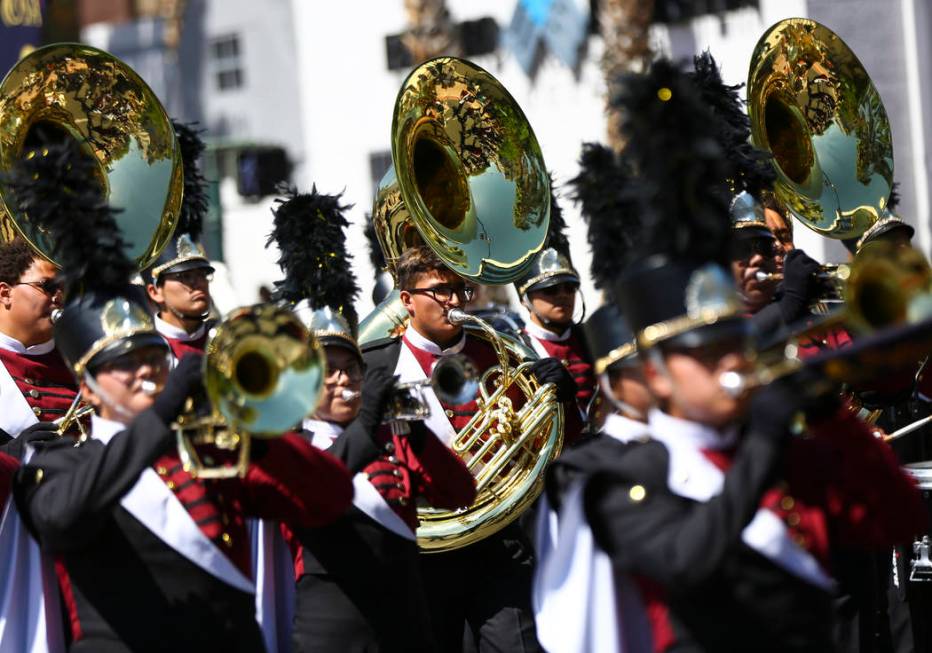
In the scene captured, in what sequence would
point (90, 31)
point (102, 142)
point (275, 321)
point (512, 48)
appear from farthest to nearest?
1. point (90, 31)
2. point (512, 48)
3. point (102, 142)
4. point (275, 321)

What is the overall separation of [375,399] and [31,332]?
2.00m

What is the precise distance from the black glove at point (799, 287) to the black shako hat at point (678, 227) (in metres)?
2.04

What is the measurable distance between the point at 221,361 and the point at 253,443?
0.36 metres

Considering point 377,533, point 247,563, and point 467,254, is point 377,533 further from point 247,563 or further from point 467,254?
point 467,254

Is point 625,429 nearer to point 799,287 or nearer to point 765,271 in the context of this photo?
point 799,287

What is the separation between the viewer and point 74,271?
4.31 m

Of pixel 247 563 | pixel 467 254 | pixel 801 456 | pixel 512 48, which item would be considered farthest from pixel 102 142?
pixel 512 48

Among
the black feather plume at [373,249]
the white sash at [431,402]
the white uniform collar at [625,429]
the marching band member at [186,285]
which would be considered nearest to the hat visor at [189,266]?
the marching band member at [186,285]

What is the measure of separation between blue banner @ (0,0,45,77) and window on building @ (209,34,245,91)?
1359cm

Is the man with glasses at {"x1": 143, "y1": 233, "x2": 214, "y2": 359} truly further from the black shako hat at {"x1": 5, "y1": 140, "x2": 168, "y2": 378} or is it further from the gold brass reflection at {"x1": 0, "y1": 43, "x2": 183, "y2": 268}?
the black shako hat at {"x1": 5, "y1": 140, "x2": 168, "y2": 378}

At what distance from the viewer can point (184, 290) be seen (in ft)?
23.7

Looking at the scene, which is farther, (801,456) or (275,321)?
(275,321)

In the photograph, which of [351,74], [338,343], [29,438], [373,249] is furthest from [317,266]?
[351,74]

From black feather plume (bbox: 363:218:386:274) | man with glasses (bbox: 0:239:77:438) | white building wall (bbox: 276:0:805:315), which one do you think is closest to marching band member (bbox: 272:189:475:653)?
man with glasses (bbox: 0:239:77:438)
